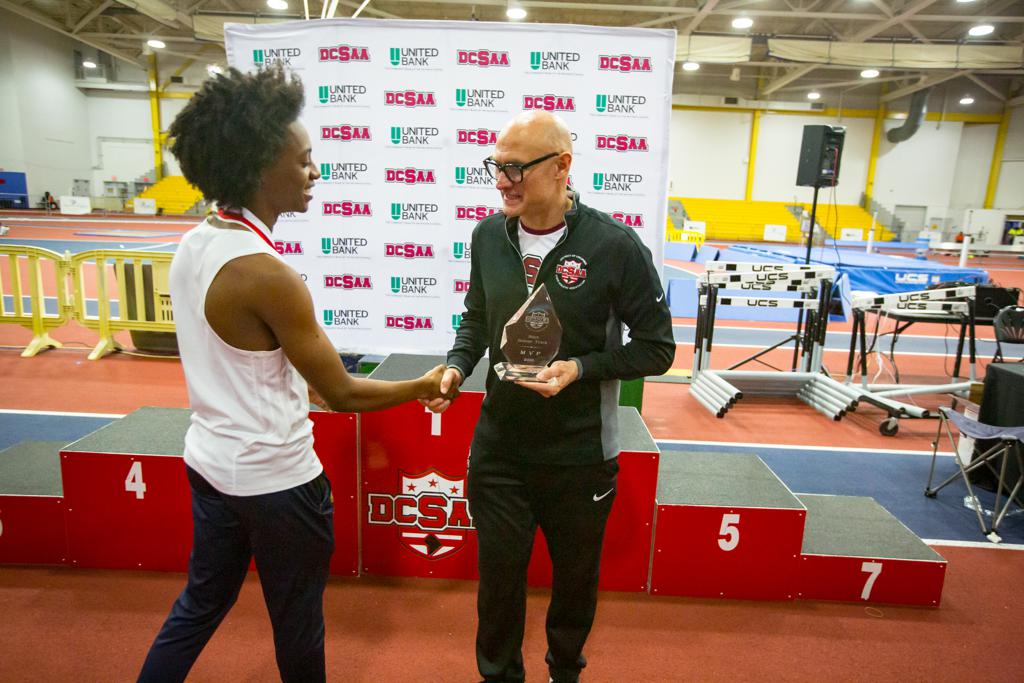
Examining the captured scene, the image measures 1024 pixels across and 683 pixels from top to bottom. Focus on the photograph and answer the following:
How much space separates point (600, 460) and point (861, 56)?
24.3 m

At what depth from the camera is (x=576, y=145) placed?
4.54 m

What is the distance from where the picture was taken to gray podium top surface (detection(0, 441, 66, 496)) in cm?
312

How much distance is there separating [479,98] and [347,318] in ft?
6.72

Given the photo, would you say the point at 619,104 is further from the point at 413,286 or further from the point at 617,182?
the point at 413,286

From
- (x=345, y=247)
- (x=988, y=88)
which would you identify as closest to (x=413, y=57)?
(x=345, y=247)

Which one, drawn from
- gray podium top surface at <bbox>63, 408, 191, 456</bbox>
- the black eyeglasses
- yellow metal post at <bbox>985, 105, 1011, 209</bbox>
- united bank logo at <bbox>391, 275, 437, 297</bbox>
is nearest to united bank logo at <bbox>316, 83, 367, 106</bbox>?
united bank logo at <bbox>391, 275, 437, 297</bbox>

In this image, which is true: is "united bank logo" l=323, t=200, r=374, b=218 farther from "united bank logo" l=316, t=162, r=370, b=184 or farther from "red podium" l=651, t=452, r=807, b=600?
"red podium" l=651, t=452, r=807, b=600

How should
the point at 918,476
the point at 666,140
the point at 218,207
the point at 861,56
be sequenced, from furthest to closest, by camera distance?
the point at 861,56 < the point at 918,476 < the point at 666,140 < the point at 218,207

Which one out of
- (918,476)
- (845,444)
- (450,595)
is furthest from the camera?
(845,444)

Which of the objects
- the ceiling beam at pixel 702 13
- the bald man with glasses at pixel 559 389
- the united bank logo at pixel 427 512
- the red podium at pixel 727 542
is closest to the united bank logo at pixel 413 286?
the united bank logo at pixel 427 512

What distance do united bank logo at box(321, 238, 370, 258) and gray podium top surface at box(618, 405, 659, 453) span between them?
252 cm

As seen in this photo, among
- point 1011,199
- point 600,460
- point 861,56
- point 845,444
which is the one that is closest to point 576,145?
point 600,460

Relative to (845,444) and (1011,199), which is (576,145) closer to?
(845,444)

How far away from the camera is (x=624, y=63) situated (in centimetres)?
444
